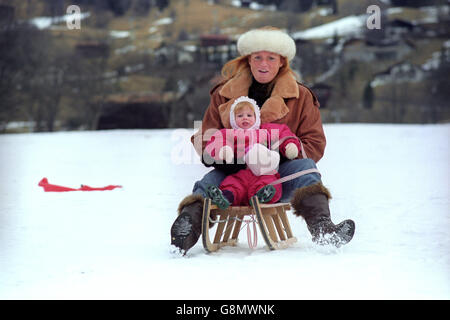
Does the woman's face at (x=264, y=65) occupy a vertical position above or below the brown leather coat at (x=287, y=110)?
above

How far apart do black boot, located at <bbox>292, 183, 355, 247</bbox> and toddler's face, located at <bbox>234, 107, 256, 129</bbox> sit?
1.42 ft

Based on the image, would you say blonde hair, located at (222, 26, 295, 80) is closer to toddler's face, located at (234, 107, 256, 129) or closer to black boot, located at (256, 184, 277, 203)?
toddler's face, located at (234, 107, 256, 129)

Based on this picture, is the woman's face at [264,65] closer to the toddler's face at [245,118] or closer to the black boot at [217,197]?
the toddler's face at [245,118]

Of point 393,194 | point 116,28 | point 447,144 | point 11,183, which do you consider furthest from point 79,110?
point 393,194

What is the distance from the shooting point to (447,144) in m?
13.2

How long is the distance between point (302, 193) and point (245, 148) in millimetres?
380

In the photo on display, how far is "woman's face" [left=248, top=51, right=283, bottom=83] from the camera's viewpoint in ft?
12.2

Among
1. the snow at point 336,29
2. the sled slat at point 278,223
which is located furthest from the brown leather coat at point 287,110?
the snow at point 336,29

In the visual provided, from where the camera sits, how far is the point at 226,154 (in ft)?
11.0

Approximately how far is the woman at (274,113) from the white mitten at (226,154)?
0.25 ft

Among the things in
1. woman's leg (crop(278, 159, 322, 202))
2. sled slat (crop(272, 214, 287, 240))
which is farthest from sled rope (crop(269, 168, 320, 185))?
sled slat (crop(272, 214, 287, 240))

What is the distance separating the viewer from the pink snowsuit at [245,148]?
3.35 meters

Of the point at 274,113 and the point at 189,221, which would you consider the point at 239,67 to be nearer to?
the point at 274,113
